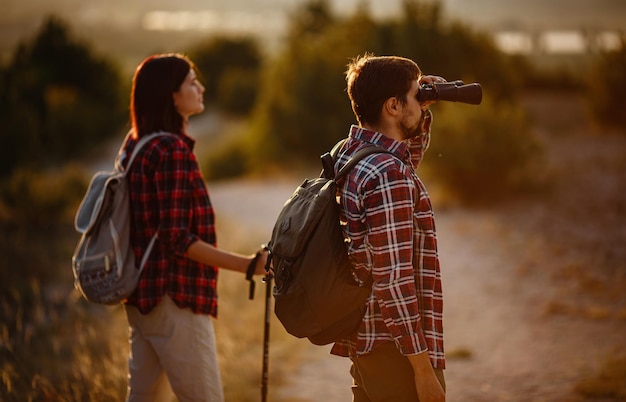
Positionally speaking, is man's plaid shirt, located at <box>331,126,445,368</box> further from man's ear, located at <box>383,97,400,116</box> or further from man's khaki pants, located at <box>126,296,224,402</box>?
man's khaki pants, located at <box>126,296,224,402</box>

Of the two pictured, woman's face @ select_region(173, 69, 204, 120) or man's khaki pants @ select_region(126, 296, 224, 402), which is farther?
woman's face @ select_region(173, 69, 204, 120)

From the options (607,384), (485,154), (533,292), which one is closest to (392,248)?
(607,384)

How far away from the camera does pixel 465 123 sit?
1078 centimetres

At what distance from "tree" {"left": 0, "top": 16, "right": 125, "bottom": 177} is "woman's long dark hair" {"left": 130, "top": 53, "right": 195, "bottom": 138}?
20789mm

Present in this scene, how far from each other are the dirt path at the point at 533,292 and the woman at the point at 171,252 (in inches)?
76.8

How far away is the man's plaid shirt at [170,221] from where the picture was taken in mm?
2816

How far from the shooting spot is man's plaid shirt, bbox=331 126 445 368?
218 centimetres

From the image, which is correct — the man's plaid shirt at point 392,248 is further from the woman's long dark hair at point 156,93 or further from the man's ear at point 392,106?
the woman's long dark hair at point 156,93

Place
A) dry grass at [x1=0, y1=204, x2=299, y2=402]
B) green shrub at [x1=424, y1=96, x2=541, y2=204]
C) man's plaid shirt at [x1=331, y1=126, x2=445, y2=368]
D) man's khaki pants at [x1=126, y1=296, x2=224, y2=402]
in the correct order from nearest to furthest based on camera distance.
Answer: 1. man's plaid shirt at [x1=331, y1=126, x2=445, y2=368]
2. man's khaki pants at [x1=126, y1=296, x2=224, y2=402]
3. dry grass at [x1=0, y1=204, x2=299, y2=402]
4. green shrub at [x1=424, y1=96, x2=541, y2=204]

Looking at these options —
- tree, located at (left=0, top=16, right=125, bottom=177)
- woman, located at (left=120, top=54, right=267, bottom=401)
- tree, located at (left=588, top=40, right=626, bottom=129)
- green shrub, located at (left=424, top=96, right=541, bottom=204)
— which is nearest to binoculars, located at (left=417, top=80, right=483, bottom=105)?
woman, located at (left=120, top=54, right=267, bottom=401)

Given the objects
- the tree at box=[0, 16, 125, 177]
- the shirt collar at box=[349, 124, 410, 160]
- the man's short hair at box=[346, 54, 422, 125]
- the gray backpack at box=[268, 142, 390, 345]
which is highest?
the tree at box=[0, 16, 125, 177]

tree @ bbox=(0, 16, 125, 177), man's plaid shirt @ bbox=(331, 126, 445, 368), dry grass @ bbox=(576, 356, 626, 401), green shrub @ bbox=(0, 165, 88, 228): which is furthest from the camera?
tree @ bbox=(0, 16, 125, 177)

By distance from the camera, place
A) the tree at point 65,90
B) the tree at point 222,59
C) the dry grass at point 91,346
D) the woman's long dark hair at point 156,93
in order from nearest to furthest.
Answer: the woman's long dark hair at point 156,93 → the dry grass at point 91,346 → the tree at point 65,90 → the tree at point 222,59

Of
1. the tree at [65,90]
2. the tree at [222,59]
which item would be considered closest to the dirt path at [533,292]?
the tree at [65,90]
